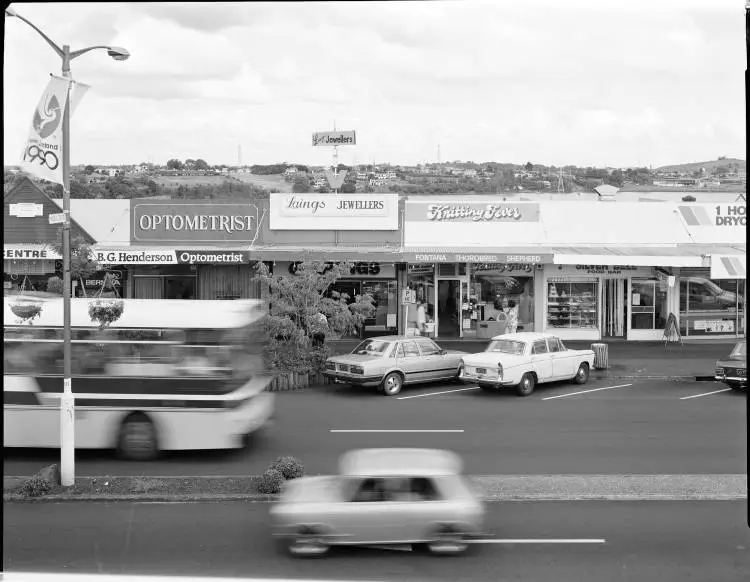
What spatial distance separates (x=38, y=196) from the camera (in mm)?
29484

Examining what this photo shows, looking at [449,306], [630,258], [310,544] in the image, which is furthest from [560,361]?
[310,544]

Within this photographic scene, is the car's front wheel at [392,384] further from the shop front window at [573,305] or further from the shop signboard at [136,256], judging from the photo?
the shop front window at [573,305]

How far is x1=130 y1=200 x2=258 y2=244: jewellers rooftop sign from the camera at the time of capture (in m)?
28.5

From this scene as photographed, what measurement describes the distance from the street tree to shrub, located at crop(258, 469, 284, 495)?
9147 mm

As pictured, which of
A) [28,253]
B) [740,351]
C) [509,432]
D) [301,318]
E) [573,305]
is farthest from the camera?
[573,305]

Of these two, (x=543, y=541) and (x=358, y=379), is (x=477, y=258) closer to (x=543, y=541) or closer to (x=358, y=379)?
(x=358, y=379)

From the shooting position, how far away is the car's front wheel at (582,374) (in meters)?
20.9

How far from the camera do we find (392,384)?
1961 centimetres

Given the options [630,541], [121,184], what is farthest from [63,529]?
[121,184]

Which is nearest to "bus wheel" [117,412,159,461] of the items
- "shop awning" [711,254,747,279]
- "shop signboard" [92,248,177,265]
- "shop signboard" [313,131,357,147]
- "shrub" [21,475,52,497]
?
"shrub" [21,475,52,497]

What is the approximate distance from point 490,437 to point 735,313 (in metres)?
18.1

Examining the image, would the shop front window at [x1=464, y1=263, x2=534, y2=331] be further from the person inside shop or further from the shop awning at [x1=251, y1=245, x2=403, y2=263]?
the shop awning at [x1=251, y1=245, x2=403, y2=263]

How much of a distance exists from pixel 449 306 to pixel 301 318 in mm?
9270

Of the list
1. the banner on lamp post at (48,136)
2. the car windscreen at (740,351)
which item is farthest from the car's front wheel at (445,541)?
the car windscreen at (740,351)
